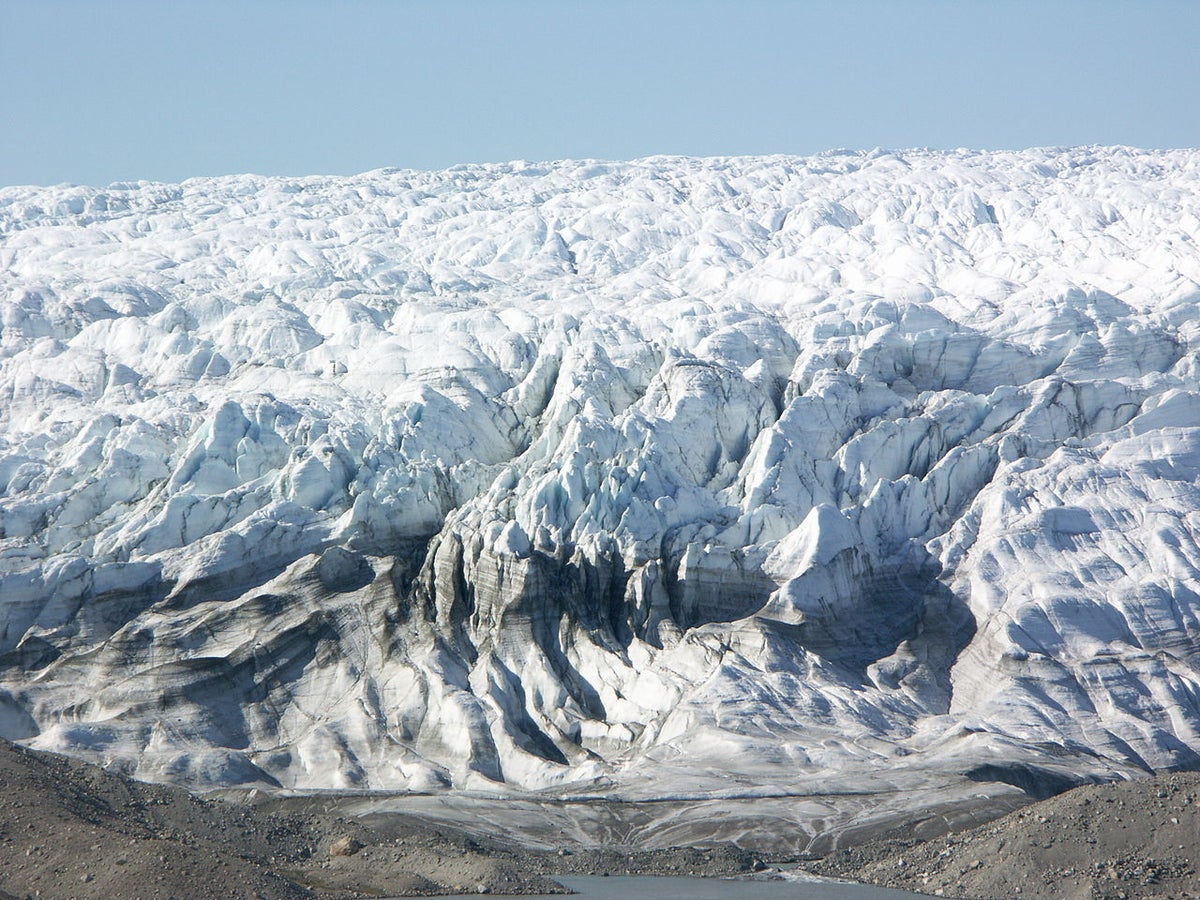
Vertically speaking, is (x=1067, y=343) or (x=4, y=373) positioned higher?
(x=4, y=373)

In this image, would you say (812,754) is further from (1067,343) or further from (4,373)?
(4,373)

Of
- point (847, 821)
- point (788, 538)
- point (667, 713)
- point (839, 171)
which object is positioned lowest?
point (847, 821)

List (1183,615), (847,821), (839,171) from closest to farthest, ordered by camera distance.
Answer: (847,821), (1183,615), (839,171)

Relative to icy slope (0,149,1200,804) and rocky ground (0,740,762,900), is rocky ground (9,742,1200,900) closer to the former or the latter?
rocky ground (0,740,762,900)

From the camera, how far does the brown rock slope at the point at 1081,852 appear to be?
55.3 m

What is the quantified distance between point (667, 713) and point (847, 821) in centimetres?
1282

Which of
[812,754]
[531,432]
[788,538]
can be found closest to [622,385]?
[531,432]

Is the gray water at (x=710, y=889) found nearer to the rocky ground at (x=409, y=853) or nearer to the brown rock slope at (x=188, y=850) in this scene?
the rocky ground at (x=409, y=853)

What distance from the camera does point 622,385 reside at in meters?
98.1

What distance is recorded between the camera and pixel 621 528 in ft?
284

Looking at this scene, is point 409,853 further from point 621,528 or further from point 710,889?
point 621,528

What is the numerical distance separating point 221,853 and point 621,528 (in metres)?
35.4

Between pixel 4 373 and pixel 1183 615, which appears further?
pixel 4 373

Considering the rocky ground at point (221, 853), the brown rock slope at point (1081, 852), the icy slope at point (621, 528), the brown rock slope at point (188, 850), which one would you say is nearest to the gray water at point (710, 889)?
the rocky ground at point (221, 853)
